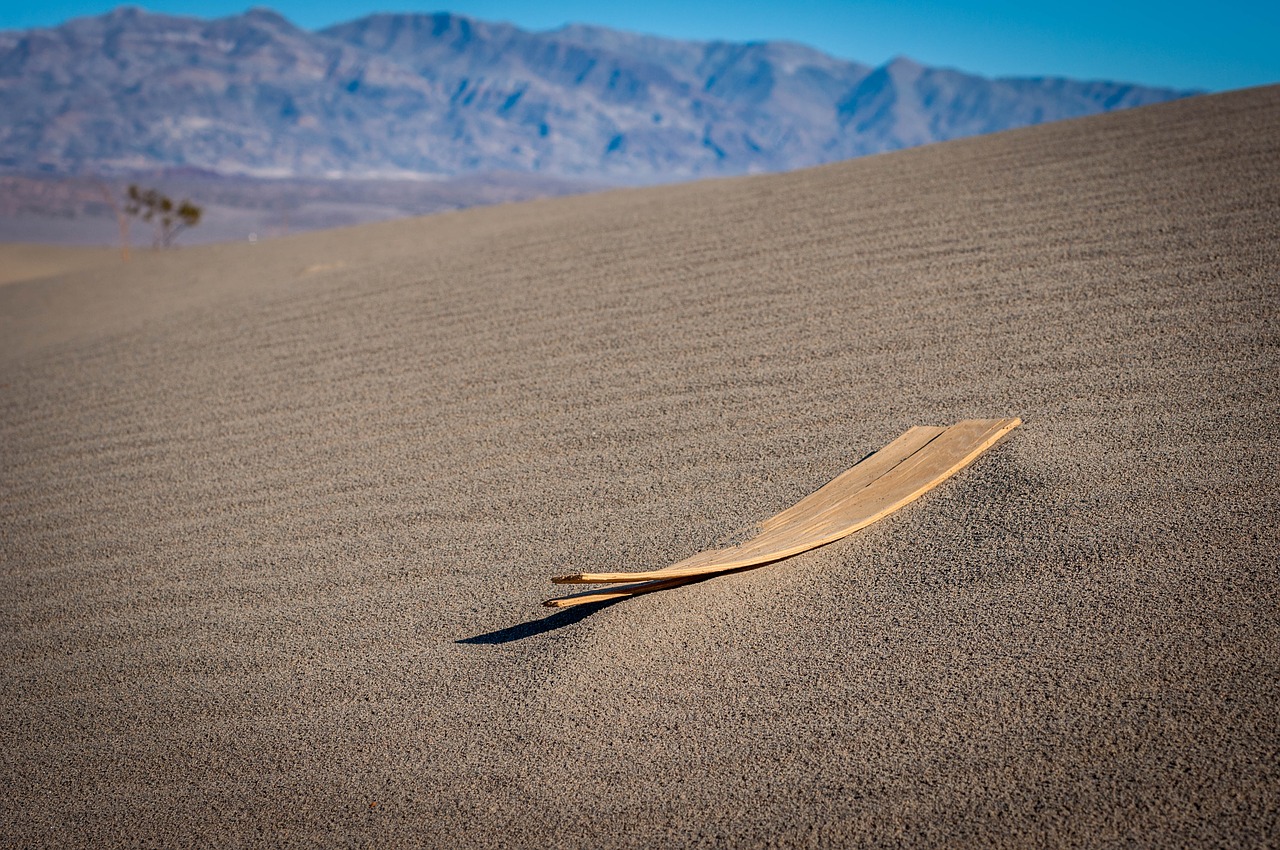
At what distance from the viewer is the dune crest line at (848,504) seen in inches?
121

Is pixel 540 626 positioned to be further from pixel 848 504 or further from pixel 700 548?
pixel 848 504

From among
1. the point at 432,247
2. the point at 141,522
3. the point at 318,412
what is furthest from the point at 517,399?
the point at 432,247

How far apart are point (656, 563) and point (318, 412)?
126 inches

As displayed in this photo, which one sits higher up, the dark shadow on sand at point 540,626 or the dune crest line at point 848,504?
the dune crest line at point 848,504

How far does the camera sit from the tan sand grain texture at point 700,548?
7.47ft

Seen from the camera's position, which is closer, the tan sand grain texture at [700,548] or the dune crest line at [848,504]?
the tan sand grain texture at [700,548]

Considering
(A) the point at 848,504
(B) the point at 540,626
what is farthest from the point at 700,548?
(B) the point at 540,626

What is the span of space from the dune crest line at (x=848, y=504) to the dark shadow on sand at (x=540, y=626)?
5cm

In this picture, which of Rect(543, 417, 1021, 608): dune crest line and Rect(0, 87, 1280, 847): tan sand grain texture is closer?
Rect(0, 87, 1280, 847): tan sand grain texture

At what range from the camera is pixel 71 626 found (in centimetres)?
372

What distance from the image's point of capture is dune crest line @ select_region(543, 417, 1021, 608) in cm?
307

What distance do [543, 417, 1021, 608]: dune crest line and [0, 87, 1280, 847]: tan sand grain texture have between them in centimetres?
7

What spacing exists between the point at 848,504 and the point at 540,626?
4.40 feet

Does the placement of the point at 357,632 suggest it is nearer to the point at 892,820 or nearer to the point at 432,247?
the point at 892,820
